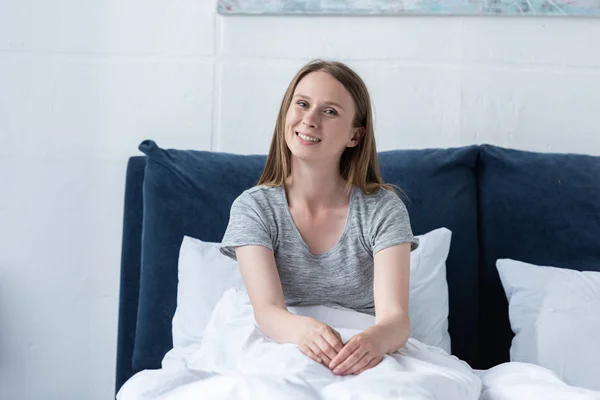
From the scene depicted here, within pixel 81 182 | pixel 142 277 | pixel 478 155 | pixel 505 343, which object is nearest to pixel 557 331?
pixel 505 343

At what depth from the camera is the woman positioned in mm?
1825

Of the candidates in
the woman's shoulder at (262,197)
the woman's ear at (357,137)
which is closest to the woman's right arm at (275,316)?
the woman's shoulder at (262,197)

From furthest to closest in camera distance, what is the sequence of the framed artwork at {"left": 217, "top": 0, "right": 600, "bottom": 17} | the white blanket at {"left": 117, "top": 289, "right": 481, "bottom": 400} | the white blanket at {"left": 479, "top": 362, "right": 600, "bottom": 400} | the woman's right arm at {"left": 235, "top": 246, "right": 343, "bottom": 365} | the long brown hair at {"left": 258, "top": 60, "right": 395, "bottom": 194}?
the framed artwork at {"left": 217, "top": 0, "right": 600, "bottom": 17}, the long brown hair at {"left": 258, "top": 60, "right": 395, "bottom": 194}, the woman's right arm at {"left": 235, "top": 246, "right": 343, "bottom": 365}, the white blanket at {"left": 479, "top": 362, "right": 600, "bottom": 400}, the white blanket at {"left": 117, "top": 289, "right": 481, "bottom": 400}

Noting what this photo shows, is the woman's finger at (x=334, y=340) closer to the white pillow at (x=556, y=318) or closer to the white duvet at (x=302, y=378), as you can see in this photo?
the white duvet at (x=302, y=378)

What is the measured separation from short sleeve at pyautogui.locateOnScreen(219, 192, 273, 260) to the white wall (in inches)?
23.3

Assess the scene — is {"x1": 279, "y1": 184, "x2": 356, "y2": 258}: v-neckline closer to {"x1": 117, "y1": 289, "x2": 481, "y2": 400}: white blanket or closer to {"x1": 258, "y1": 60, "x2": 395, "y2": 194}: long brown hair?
{"x1": 258, "y1": 60, "x2": 395, "y2": 194}: long brown hair

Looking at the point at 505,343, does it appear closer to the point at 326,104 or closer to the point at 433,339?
the point at 433,339

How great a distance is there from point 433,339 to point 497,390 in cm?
40

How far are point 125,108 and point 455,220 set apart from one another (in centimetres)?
110

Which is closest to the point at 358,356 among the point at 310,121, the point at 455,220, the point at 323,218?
the point at 323,218

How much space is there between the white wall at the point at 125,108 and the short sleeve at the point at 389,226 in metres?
0.58

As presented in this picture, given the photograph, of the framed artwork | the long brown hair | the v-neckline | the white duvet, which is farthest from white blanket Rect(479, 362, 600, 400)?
the framed artwork

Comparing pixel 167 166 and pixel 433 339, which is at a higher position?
pixel 167 166

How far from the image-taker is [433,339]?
1998 mm
